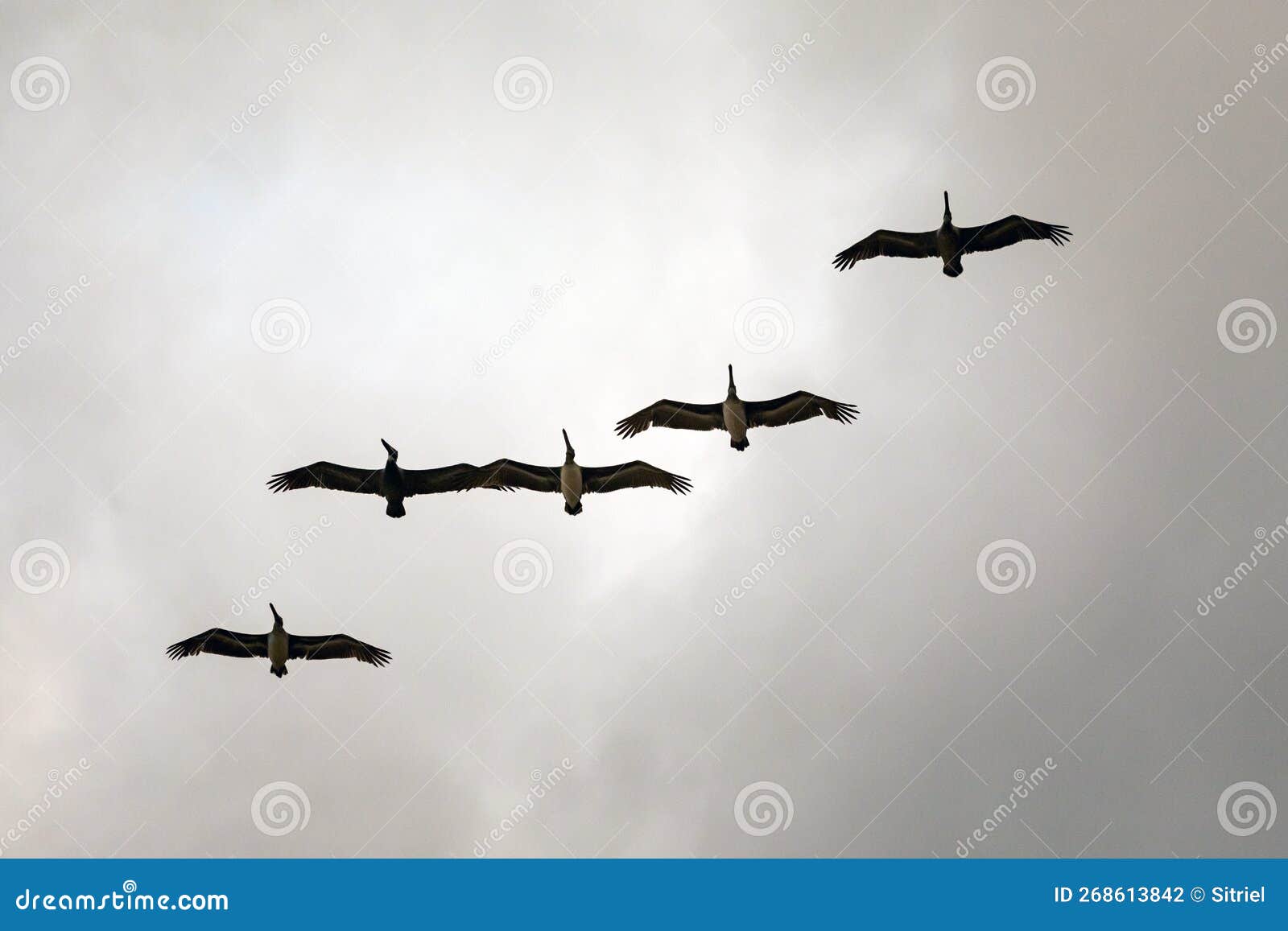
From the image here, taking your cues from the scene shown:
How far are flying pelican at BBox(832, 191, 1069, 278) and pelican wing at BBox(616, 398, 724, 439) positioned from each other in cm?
740

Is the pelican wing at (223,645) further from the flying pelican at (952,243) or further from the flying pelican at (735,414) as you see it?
the flying pelican at (952,243)

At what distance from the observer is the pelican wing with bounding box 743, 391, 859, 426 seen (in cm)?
4938

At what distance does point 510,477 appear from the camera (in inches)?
1981

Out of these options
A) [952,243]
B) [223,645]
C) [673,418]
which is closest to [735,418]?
[673,418]

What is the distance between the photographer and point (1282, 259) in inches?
2694

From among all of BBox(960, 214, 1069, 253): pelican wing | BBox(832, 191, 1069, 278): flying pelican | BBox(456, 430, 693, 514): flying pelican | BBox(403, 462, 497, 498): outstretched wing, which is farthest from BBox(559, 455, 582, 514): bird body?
BBox(960, 214, 1069, 253): pelican wing

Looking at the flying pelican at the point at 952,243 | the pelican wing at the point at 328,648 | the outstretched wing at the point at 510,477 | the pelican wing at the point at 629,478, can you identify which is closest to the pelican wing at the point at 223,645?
the pelican wing at the point at 328,648

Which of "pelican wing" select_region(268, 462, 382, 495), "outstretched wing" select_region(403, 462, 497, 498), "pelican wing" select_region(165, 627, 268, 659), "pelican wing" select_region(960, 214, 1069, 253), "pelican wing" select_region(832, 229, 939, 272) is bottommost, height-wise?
"pelican wing" select_region(165, 627, 268, 659)

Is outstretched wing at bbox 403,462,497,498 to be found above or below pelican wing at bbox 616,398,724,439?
below

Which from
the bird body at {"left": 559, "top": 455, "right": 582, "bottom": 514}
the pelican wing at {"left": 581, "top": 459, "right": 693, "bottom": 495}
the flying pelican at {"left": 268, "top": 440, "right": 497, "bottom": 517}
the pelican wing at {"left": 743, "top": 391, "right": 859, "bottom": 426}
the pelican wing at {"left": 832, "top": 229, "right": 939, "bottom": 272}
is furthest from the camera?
the pelican wing at {"left": 581, "top": 459, "right": 693, "bottom": 495}

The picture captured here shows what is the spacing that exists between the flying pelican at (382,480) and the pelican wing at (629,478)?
4653mm

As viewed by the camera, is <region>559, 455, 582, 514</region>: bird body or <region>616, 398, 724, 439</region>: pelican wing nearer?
<region>616, 398, 724, 439</region>: pelican wing

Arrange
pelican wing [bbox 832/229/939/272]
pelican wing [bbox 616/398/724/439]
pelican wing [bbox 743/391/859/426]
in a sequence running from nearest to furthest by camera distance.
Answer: pelican wing [bbox 616/398/724/439] < pelican wing [bbox 832/229/939/272] < pelican wing [bbox 743/391/859/426]

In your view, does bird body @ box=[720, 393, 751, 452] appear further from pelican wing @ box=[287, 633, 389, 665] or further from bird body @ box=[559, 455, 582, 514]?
pelican wing @ box=[287, 633, 389, 665]
